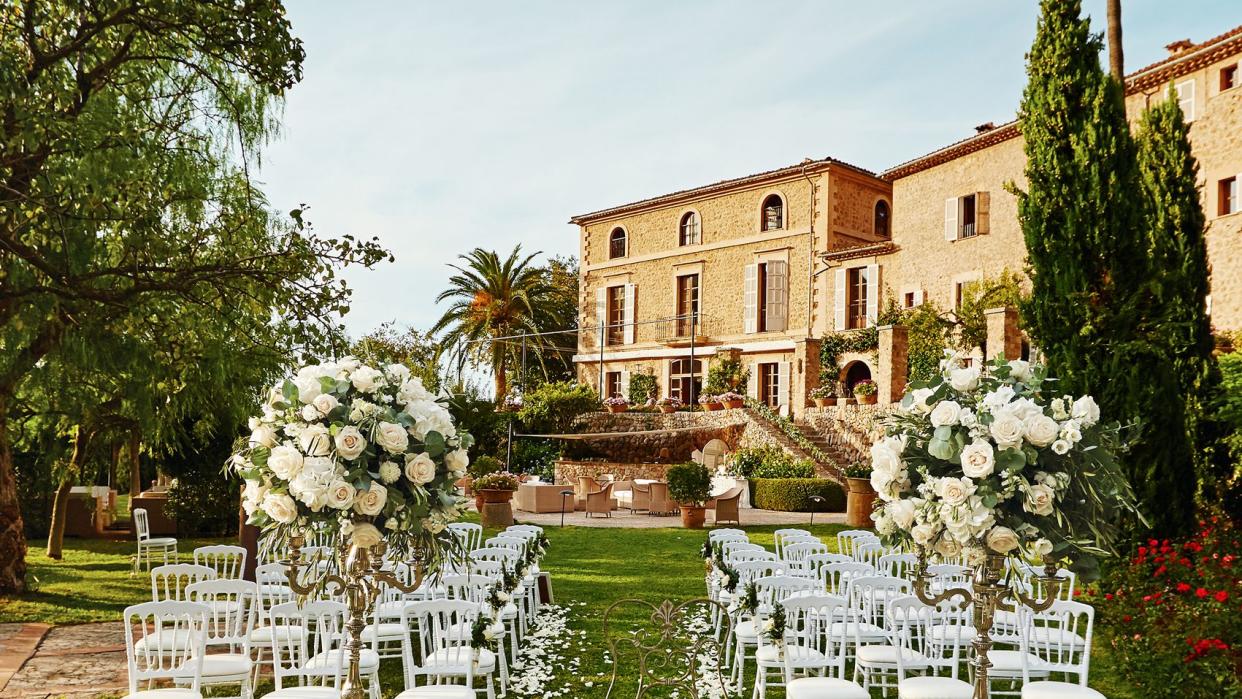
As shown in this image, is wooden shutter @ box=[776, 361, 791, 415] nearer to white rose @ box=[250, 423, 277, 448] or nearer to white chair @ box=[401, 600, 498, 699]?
white chair @ box=[401, 600, 498, 699]

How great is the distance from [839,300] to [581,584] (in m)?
15.8

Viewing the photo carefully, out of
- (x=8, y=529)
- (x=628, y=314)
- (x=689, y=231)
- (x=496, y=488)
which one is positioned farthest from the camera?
(x=628, y=314)

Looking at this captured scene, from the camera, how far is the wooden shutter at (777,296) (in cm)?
2586

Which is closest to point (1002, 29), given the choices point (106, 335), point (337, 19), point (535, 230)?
point (337, 19)

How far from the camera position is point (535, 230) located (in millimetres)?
32688

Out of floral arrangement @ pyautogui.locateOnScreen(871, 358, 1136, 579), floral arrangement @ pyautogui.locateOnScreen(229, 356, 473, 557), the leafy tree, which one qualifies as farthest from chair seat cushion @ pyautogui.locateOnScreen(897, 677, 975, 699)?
the leafy tree

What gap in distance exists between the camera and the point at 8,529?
920 cm

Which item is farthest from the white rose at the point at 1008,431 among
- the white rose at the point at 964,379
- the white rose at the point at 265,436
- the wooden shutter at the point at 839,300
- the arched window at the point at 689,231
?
the arched window at the point at 689,231

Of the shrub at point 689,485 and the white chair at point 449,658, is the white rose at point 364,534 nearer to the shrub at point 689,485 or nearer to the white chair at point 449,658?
the white chair at point 449,658

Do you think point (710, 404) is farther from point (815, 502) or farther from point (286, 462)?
point (286, 462)

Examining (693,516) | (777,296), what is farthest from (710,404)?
(693,516)

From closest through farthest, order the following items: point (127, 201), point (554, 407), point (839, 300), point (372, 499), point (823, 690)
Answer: point (372, 499) → point (823, 690) → point (127, 201) → point (839, 300) → point (554, 407)

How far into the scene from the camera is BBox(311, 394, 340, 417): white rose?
3.52 m

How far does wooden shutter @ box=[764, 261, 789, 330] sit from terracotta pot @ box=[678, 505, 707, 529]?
1157 cm
